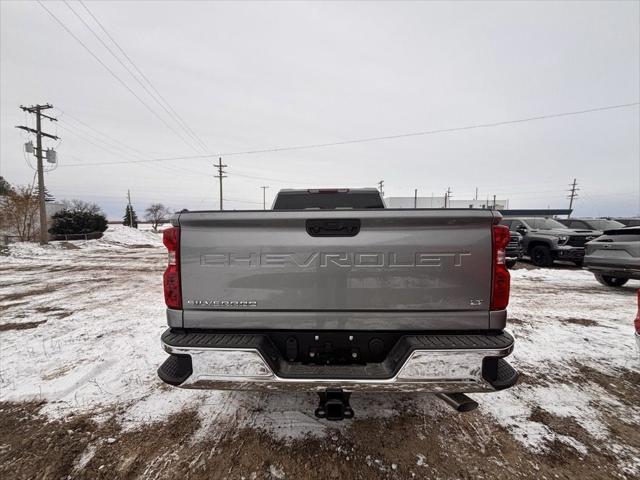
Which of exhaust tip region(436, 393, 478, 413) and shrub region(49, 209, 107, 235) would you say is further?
shrub region(49, 209, 107, 235)

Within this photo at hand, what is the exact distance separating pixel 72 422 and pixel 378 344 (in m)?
2.85

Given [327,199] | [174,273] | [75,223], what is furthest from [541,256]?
[75,223]

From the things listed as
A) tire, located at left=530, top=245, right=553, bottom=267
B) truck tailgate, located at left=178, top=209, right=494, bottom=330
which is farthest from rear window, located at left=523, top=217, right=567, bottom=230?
truck tailgate, located at left=178, top=209, right=494, bottom=330

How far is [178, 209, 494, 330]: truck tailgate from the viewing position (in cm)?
200

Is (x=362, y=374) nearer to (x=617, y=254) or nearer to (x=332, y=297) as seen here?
(x=332, y=297)

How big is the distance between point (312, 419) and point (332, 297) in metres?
1.35

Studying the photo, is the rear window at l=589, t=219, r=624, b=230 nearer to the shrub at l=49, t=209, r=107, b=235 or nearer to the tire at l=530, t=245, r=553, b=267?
the tire at l=530, t=245, r=553, b=267

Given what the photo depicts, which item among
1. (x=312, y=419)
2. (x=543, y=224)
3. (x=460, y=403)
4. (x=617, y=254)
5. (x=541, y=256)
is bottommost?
(x=312, y=419)

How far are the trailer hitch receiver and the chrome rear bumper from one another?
15 cm

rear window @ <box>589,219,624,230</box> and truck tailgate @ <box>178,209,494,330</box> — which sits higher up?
rear window @ <box>589,219,624,230</box>

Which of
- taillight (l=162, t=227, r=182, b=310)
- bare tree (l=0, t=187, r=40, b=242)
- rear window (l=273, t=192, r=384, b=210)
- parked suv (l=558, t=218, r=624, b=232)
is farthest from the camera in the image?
bare tree (l=0, t=187, r=40, b=242)

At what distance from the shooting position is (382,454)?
2256 mm

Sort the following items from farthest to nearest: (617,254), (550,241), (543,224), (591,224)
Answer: (591,224) → (543,224) → (550,241) → (617,254)

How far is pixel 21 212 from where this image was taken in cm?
1989
